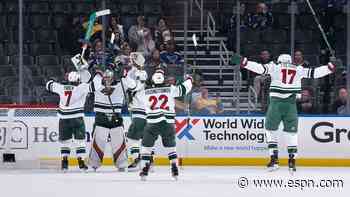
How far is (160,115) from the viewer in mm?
15828

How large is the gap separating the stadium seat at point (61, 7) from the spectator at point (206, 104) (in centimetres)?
297

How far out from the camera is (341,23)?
19.6m

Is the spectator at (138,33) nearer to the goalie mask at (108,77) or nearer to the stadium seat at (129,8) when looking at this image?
the stadium seat at (129,8)

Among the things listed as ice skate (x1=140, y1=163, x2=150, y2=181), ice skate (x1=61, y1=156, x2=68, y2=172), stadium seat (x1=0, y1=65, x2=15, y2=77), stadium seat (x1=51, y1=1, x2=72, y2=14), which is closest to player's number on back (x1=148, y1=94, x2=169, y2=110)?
ice skate (x1=140, y1=163, x2=150, y2=181)

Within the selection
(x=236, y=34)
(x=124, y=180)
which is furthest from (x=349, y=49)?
(x=124, y=180)

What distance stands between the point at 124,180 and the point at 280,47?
490 cm

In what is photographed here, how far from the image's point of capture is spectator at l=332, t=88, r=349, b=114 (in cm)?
1908

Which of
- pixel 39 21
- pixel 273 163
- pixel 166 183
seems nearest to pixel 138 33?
pixel 39 21

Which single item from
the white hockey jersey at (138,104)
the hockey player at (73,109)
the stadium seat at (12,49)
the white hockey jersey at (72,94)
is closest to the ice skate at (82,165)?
the hockey player at (73,109)

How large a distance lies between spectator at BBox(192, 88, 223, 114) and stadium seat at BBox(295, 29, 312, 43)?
172 centimetres

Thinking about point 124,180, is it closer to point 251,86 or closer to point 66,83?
point 66,83

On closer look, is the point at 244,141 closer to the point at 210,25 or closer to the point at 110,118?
the point at 210,25

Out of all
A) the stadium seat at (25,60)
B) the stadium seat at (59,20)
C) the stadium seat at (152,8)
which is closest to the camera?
the stadium seat at (25,60)

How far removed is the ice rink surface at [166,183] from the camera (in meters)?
14.1
